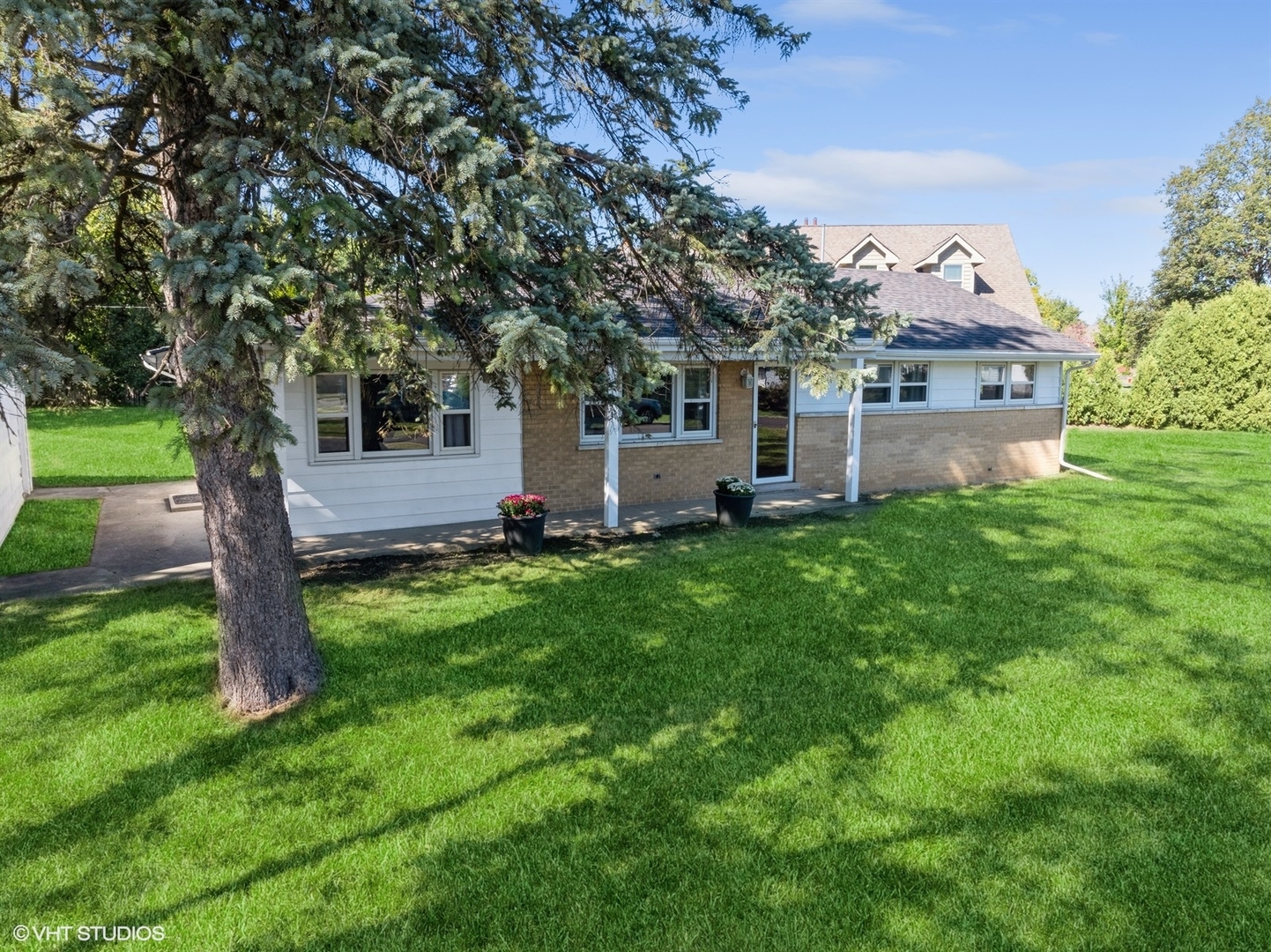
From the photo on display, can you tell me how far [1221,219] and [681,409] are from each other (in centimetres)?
4112

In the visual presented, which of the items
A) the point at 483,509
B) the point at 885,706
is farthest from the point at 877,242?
the point at 885,706

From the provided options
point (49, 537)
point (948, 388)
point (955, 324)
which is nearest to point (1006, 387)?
point (955, 324)

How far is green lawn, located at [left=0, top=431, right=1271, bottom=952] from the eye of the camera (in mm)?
3566

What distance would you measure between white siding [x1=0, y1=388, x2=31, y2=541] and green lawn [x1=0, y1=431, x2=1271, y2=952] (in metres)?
3.89

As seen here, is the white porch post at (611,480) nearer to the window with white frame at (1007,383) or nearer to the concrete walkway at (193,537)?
the concrete walkway at (193,537)

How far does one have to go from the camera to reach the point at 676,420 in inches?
521

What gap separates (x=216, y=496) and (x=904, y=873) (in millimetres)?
4618

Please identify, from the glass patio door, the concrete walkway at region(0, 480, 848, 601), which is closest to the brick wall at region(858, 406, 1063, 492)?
the glass patio door

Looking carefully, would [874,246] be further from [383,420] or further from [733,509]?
[383,420]

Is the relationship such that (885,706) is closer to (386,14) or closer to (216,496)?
(216,496)

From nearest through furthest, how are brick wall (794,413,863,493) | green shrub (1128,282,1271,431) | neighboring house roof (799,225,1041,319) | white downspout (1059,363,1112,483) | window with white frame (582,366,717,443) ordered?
1. window with white frame (582,366,717,443)
2. brick wall (794,413,863,493)
3. white downspout (1059,363,1112,483)
4. green shrub (1128,282,1271,431)
5. neighboring house roof (799,225,1041,319)

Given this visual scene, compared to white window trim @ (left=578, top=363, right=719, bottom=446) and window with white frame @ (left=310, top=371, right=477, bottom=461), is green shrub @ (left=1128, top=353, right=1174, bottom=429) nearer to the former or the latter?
white window trim @ (left=578, top=363, right=719, bottom=446)

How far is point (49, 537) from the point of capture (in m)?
10.2

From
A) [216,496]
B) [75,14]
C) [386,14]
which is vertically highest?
[386,14]
